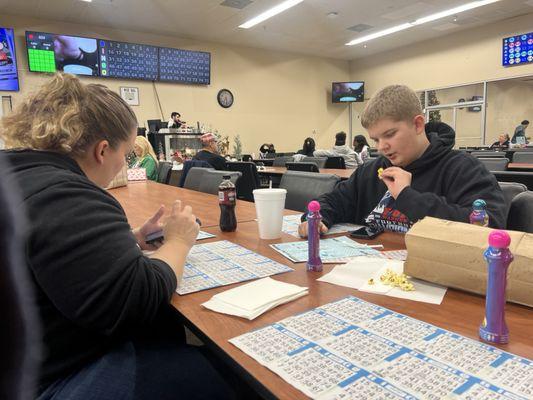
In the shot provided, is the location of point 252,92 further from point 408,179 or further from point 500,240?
point 500,240

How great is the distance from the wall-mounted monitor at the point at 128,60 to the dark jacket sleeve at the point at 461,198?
6.27m

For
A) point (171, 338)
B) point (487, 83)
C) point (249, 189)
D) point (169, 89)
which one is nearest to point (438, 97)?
point (487, 83)

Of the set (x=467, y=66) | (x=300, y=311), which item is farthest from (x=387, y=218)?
(x=467, y=66)

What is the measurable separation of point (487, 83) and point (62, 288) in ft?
27.0

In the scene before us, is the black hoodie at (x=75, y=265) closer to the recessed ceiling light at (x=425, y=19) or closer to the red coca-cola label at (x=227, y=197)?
the red coca-cola label at (x=227, y=197)

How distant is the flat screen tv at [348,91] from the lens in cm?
921

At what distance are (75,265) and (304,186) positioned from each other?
1433 millimetres

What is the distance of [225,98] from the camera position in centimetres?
782

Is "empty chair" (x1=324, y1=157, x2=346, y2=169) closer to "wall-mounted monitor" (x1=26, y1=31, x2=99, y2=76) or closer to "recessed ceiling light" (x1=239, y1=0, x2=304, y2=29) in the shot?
"recessed ceiling light" (x1=239, y1=0, x2=304, y2=29)

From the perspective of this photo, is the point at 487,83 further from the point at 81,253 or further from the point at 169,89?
the point at 81,253

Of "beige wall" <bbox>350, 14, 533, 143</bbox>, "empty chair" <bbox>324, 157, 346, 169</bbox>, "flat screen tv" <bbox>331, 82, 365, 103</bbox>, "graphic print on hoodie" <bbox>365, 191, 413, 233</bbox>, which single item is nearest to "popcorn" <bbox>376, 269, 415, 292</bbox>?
"graphic print on hoodie" <bbox>365, 191, 413, 233</bbox>

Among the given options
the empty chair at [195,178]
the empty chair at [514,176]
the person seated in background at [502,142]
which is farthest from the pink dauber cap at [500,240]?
the person seated in background at [502,142]

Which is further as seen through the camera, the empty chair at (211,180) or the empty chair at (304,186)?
the empty chair at (211,180)

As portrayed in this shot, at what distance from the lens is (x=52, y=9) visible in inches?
218
